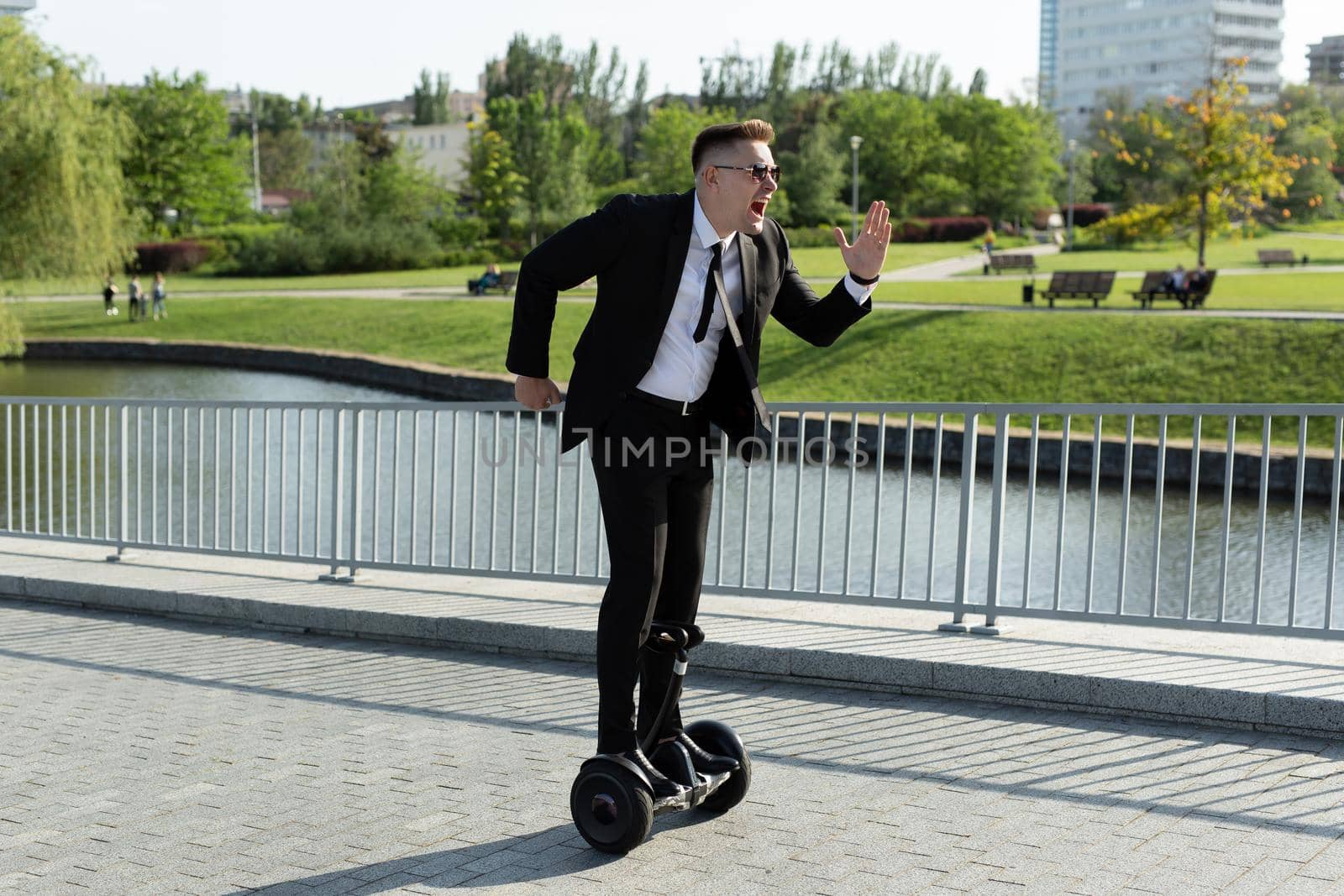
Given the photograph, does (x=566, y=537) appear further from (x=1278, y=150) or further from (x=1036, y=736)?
(x=1278, y=150)

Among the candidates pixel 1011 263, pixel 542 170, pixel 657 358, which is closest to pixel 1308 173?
pixel 542 170

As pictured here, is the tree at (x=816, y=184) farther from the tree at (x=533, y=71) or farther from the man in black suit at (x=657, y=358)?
the man in black suit at (x=657, y=358)

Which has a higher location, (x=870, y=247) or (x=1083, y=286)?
(x=870, y=247)

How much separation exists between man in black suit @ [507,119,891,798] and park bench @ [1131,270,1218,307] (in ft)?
95.9

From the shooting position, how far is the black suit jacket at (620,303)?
4023 millimetres

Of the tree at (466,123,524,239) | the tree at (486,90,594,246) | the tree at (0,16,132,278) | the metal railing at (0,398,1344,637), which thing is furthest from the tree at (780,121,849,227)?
the metal railing at (0,398,1344,637)

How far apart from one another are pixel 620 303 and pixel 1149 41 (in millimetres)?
194829

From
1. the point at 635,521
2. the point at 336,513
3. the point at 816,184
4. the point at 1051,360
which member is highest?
the point at 816,184

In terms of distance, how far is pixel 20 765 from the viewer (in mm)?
4852

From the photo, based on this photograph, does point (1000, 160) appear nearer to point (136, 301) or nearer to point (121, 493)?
point (136, 301)

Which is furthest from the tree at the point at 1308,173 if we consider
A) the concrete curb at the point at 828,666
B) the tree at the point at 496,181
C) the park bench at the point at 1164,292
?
the concrete curb at the point at 828,666

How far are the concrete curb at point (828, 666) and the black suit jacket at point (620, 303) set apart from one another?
2.03 metres

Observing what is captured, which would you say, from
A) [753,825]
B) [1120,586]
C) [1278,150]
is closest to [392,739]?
[753,825]

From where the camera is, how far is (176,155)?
73438 mm
